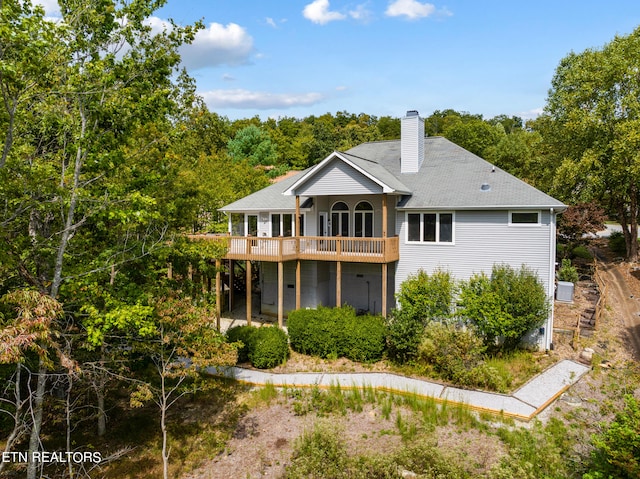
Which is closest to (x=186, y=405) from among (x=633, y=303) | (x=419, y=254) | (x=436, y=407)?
(x=436, y=407)

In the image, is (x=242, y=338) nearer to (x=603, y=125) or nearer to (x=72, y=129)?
(x=72, y=129)

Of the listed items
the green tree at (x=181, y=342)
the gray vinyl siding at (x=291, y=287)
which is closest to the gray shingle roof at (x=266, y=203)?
the gray vinyl siding at (x=291, y=287)

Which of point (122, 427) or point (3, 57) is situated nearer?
point (3, 57)

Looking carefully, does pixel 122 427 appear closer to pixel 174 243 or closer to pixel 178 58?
pixel 174 243

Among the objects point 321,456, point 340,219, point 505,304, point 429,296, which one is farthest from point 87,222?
point 505,304

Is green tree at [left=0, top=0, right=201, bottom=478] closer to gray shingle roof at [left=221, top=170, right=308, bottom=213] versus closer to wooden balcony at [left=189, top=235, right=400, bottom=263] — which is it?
wooden balcony at [left=189, top=235, right=400, bottom=263]

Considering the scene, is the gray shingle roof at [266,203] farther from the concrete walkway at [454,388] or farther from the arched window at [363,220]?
the concrete walkway at [454,388]
